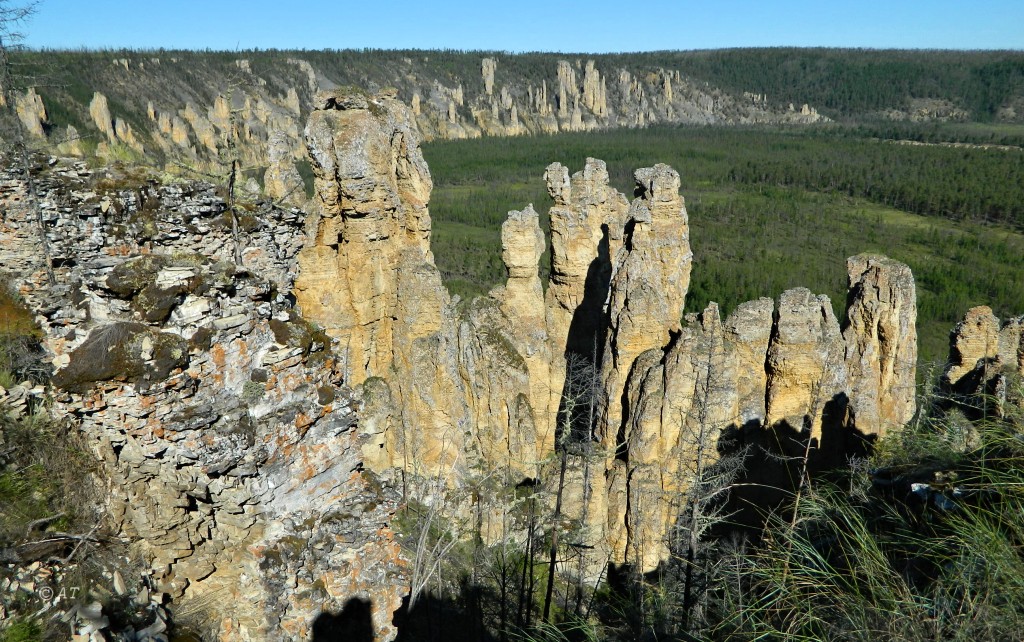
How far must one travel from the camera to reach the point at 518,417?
20062mm

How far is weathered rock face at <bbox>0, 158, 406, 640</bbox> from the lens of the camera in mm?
6211

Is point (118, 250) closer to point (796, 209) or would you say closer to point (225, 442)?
point (225, 442)

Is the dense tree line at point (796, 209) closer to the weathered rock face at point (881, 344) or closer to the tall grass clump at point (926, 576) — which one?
the weathered rock face at point (881, 344)

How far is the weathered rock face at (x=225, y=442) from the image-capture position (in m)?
6.21

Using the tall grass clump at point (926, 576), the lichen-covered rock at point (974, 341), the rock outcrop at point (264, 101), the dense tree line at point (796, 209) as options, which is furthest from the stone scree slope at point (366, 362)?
the dense tree line at point (796, 209)

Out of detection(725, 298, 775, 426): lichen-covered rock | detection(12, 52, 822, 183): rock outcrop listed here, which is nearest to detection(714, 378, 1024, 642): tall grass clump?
detection(725, 298, 775, 426): lichen-covered rock

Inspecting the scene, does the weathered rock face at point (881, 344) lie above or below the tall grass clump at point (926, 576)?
below

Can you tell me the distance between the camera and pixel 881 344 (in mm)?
19234

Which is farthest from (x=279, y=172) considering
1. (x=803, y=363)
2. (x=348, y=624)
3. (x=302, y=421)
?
(x=803, y=363)

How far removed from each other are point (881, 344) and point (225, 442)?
1855 centimetres

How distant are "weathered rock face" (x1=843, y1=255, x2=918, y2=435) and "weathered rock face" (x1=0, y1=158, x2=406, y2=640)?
15.5m

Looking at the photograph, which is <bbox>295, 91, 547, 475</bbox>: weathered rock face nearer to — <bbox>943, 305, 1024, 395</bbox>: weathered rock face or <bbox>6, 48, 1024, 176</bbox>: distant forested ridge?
<bbox>943, 305, 1024, 395</bbox>: weathered rock face

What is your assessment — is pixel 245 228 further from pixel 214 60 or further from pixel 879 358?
pixel 214 60

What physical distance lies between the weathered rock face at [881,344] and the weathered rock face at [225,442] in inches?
611
